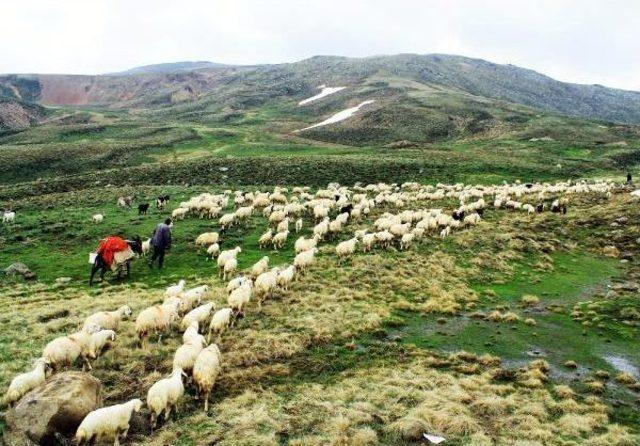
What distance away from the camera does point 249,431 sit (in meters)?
11.4

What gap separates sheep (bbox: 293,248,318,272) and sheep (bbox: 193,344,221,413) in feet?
35.7

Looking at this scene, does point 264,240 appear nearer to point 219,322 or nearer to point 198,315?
point 198,315

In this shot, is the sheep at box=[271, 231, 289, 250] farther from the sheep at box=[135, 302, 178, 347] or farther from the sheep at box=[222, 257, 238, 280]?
the sheep at box=[135, 302, 178, 347]

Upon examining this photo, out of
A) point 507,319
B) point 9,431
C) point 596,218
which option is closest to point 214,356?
point 9,431

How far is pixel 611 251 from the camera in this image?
32.9 meters

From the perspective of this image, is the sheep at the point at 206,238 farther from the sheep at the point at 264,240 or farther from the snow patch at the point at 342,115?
the snow patch at the point at 342,115

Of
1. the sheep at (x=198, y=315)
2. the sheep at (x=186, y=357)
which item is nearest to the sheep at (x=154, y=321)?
the sheep at (x=198, y=315)

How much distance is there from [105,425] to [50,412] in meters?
1.17

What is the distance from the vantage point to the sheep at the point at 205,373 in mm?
12820

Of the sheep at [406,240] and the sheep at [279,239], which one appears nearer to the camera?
the sheep at [406,240]

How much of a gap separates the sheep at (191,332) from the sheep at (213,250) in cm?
1108

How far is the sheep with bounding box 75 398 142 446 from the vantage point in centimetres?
1052

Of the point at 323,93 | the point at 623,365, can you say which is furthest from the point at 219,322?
the point at 323,93

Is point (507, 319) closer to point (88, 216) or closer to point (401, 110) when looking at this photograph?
point (88, 216)
